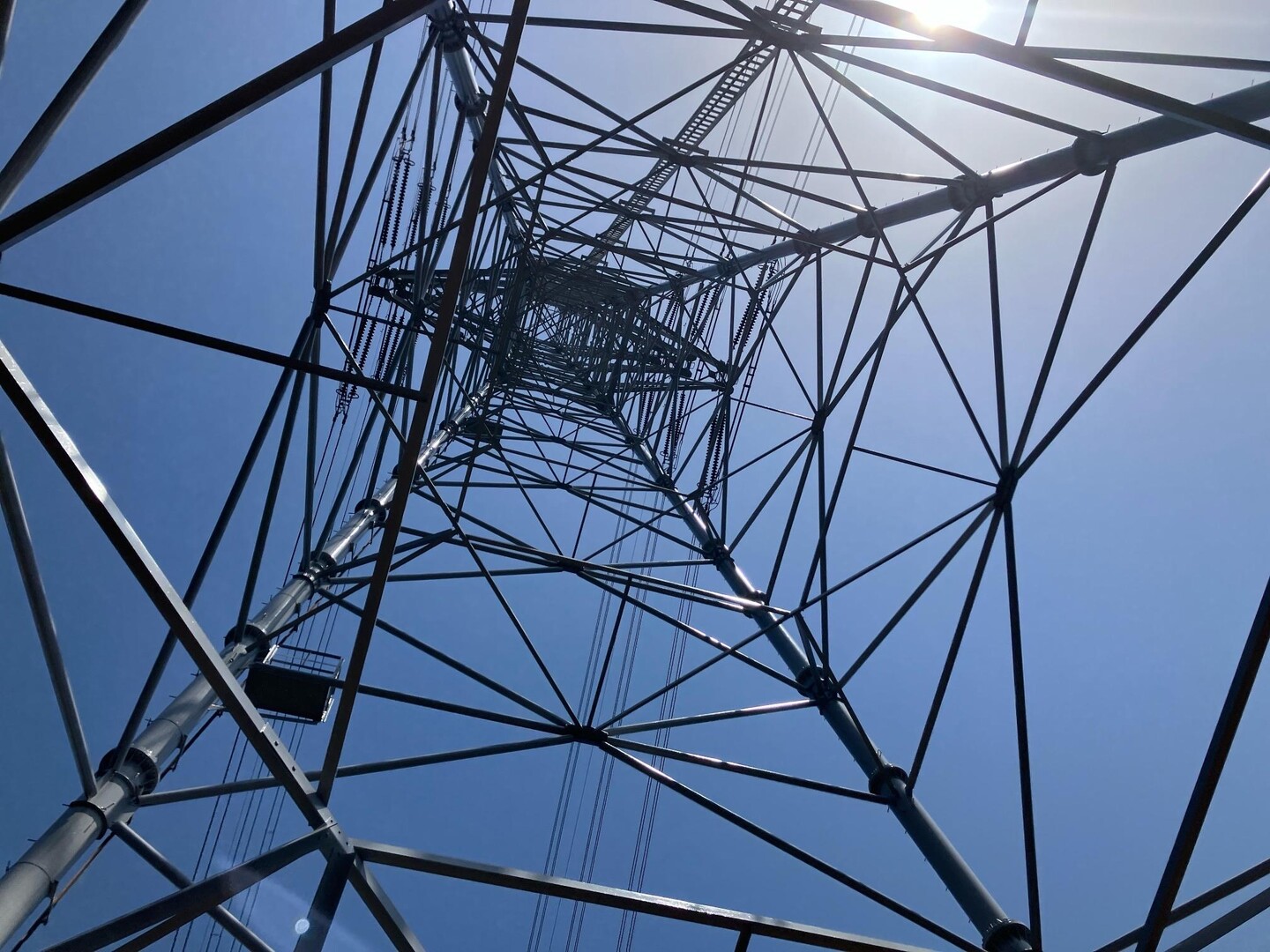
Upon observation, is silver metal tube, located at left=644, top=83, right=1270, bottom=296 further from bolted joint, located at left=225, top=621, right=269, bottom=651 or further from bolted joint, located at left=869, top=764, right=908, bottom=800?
bolted joint, located at left=225, top=621, right=269, bottom=651

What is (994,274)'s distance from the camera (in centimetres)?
823

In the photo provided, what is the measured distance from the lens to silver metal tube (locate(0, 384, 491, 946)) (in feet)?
16.1

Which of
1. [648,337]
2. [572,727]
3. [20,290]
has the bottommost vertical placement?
[20,290]

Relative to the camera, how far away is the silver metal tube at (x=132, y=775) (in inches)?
193

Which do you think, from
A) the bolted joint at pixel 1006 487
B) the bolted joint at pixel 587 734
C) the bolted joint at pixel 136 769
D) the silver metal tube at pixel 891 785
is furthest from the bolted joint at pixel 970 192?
the bolted joint at pixel 136 769

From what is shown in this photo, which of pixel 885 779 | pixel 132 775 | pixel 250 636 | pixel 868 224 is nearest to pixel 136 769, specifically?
pixel 132 775

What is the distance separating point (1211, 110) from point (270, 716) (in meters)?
9.01

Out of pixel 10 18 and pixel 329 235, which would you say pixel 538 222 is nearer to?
pixel 329 235

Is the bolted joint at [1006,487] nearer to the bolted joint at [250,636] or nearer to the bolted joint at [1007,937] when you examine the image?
the bolted joint at [1007,937]

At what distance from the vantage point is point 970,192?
916 cm

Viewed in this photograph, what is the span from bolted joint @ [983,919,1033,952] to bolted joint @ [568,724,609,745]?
362 cm

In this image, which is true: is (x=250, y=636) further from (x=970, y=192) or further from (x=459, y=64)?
(x=970, y=192)

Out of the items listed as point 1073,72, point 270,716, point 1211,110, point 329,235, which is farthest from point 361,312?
point 1211,110

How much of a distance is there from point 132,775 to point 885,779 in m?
6.35
